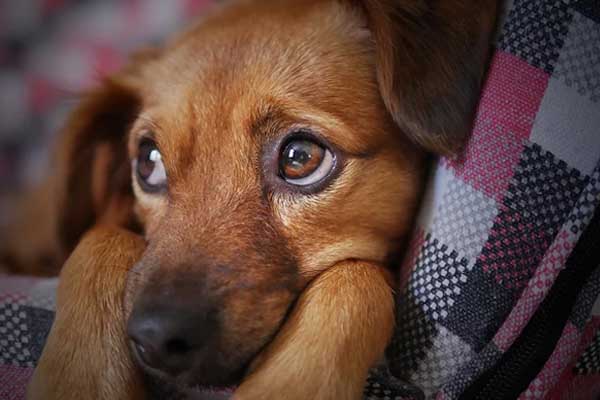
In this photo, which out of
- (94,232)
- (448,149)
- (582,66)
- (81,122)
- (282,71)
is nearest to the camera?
(582,66)

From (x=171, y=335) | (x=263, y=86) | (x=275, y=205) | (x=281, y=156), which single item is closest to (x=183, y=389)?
(x=171, y=335)

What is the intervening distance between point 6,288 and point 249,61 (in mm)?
799

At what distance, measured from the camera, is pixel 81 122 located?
175cm

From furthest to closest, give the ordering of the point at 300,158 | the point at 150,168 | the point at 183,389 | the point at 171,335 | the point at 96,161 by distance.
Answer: the point at 96,161
the point at 150,168
the point at 300,158
the point at 183,389
the point at 171,335

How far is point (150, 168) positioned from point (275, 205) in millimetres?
436

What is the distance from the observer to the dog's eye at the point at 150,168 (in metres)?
1.49

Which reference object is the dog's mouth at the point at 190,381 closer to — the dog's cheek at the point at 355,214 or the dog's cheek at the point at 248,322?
the dog's cheek at the point at 248,322

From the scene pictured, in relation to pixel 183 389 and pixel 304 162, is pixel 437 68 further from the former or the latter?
pixel 183 389

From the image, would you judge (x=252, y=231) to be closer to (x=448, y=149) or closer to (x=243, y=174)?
(x=243, y=174)

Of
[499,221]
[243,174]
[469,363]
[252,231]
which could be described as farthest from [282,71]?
[469,363]

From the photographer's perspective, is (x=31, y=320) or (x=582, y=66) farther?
(x=31, y=320)

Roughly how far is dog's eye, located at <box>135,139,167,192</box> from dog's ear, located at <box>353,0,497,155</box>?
0.62 m

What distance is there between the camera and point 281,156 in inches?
50.3

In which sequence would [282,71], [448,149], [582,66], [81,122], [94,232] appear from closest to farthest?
[582,66], [448,149], [282,71], [94,232], [81,122]
